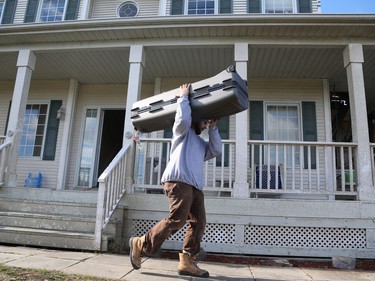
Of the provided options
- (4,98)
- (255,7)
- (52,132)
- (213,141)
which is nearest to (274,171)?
(213,141)

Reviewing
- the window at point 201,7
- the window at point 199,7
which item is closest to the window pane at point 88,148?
the window at point 199,7

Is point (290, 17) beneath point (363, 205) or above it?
above

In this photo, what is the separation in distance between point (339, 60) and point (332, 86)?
1.37 meters

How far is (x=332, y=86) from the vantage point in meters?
7.43

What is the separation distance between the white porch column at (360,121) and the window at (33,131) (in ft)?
22.1

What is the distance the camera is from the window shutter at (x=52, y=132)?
296 inches

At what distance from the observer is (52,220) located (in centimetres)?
419

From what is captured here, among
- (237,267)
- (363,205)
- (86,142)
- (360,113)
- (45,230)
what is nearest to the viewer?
(237,267)

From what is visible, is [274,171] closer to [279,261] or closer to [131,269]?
[279,261]

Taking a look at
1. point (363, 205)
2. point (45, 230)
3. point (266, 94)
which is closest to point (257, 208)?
point (363, 205)

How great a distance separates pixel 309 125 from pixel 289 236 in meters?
3.18

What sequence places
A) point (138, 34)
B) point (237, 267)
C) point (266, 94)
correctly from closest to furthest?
1. point (237, 267)
2. point (138, 34)
3. point (266, 94)

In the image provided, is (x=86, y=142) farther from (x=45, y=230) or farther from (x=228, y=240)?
(x=228, y=240)

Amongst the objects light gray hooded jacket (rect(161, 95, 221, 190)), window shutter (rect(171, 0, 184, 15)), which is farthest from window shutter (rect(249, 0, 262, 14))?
light gray hooded jacket (rect(161, 95, 221, 190))
